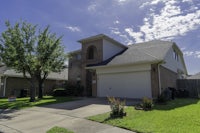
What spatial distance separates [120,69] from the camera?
15758 millimetres

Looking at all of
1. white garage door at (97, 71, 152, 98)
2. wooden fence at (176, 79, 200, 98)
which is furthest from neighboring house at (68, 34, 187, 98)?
wooden fence at (176, 79, 200, 98)

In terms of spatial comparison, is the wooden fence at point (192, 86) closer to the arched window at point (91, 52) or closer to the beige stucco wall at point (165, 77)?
the beige stucco wall at point (165, 77)

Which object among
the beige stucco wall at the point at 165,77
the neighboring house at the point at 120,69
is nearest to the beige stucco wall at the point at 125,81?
the neighboring house at the point at 120,69

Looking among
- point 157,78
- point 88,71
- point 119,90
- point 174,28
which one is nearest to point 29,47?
point 88,71

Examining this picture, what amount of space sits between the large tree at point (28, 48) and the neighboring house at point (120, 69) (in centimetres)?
420

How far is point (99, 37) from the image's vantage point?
18828mm

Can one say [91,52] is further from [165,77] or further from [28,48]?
[165,77]

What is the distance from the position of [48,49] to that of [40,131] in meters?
11.8

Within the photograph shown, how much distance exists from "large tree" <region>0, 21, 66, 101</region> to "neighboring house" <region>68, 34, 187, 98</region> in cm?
420

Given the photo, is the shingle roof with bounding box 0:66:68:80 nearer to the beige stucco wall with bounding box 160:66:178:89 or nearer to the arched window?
the arched window

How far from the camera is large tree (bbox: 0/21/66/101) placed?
48.8 ft

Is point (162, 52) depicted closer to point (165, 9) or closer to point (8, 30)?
point (165, 9)

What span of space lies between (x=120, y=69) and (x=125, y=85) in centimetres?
158

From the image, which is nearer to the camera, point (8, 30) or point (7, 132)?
point (7, 132)
